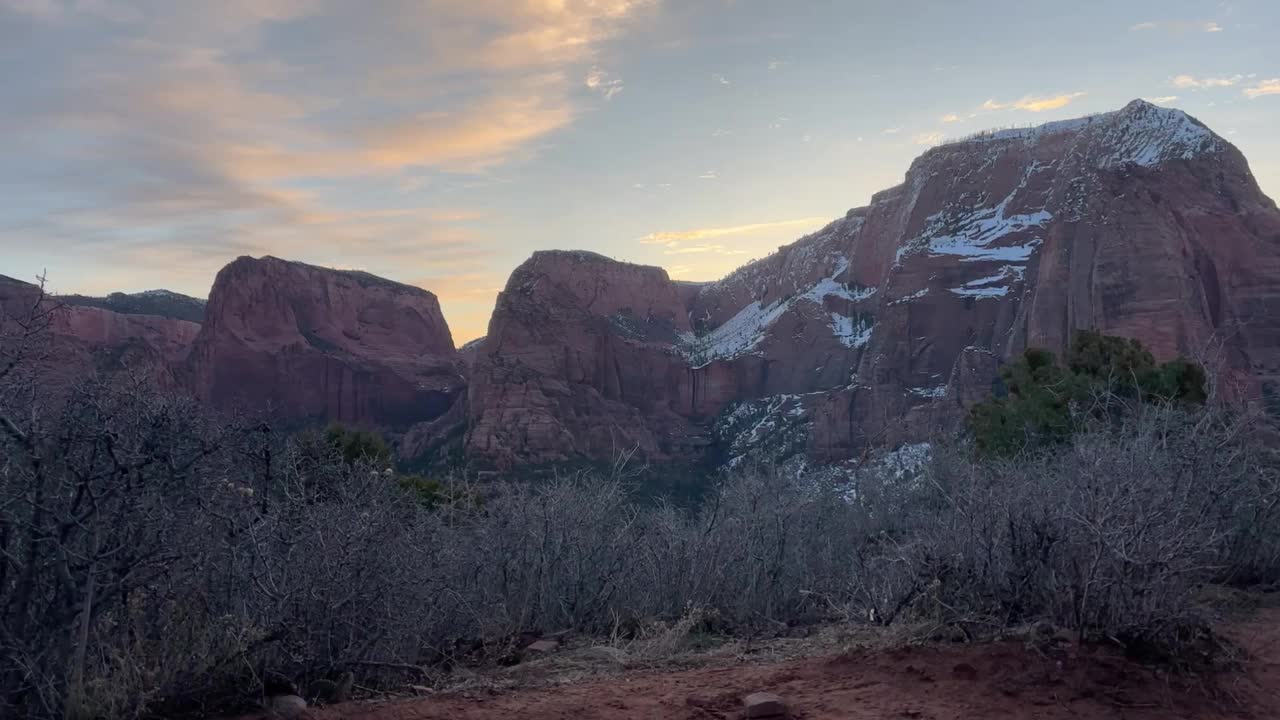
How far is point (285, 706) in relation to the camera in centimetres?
558

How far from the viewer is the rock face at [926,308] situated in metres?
49.2

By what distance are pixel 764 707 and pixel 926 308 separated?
56.2m

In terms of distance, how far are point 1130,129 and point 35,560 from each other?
61.0m

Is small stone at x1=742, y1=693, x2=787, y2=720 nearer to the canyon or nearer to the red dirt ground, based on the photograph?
the red dirt ground

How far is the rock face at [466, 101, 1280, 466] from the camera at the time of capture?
49.2 meters

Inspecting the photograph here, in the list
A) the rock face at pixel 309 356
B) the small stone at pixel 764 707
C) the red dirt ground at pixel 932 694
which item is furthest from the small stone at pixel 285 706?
the rock face at pixel 309 356

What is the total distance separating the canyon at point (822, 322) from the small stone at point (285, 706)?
116ft

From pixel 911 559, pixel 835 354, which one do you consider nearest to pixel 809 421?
pixel 835 354

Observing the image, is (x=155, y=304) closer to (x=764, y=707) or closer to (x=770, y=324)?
(x=770, y=324)

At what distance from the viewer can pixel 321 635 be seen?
6062 millimetres

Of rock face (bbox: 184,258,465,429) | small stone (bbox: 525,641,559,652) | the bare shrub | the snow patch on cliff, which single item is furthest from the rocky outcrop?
small stone (bbox: 525,641,559,652)

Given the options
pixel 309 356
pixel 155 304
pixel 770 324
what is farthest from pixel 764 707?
pixel 155 304

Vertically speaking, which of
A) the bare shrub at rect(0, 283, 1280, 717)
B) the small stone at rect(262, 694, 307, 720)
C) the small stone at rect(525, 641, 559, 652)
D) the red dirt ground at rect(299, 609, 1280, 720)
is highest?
the bare shrub at rect(0, 283, 1280, 717)

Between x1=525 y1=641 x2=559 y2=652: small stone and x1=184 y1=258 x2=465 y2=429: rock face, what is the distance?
194 ft
